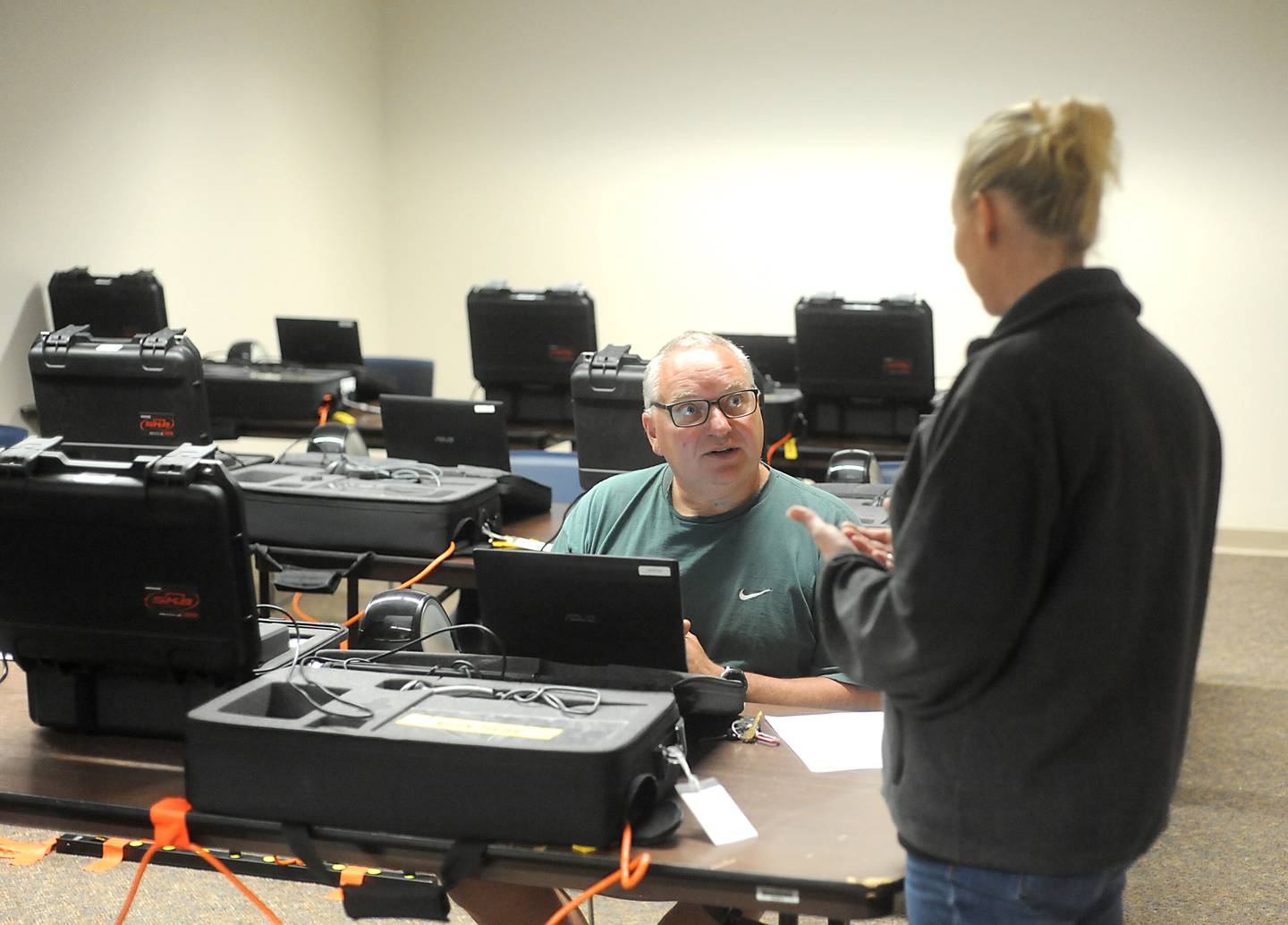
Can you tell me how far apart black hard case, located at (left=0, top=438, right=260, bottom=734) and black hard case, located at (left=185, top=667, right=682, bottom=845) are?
14 cm

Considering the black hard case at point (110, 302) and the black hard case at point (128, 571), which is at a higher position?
the black hard case at point (110, 302)

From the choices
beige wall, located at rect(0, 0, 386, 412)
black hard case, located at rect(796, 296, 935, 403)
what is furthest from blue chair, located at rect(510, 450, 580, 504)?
beige wall, located at rect(0, 0, 386, 412)

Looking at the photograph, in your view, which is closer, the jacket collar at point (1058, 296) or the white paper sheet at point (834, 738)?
the jacket collar at point (1058, 296)

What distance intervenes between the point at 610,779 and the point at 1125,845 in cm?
53

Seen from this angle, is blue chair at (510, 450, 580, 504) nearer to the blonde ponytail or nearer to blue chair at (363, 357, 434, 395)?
blue chair at (363, 357, 434, 395)

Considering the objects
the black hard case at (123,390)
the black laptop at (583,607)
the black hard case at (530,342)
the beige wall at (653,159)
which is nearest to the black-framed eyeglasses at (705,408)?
the black laptop at (583,607)

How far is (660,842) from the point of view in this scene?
1.46m

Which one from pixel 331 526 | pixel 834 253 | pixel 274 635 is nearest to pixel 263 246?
pixel 834 253

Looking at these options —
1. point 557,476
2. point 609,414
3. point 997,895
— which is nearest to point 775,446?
point 557,476

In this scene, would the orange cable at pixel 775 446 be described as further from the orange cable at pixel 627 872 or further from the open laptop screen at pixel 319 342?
the orange cable at pixel 627 872

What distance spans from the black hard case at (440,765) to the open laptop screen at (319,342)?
363cm

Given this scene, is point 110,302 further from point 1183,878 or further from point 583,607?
point 1183,878

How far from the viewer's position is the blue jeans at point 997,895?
122 cm

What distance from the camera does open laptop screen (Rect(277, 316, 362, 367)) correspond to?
16.7ft
